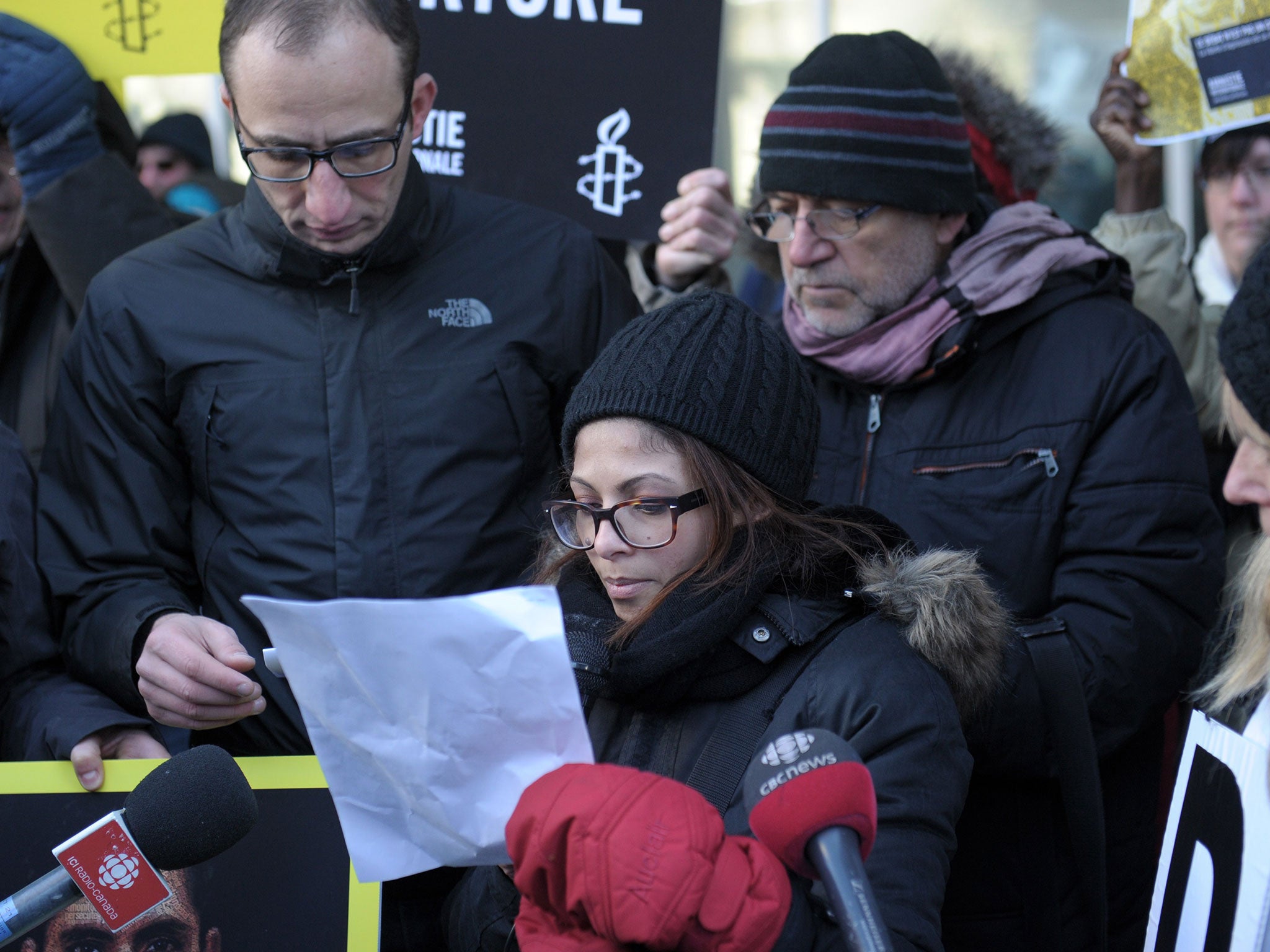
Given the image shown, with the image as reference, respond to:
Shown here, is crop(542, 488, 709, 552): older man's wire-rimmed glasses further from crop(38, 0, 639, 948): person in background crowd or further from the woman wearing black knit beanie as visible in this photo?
crop(38, 0, 639, 948): person in background crowd

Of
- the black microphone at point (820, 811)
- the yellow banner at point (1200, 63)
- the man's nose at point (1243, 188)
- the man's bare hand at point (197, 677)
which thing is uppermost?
the yellow banner at point (1200, 63)

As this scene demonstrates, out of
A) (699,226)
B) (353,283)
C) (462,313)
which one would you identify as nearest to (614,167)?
(699,226)

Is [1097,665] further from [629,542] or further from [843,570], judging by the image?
[629,542]

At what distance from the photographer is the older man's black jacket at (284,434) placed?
2.55 m

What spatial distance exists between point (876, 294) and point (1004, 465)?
49 centimetres

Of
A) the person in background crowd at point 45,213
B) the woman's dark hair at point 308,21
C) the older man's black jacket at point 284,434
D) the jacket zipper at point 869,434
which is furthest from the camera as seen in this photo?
the person in background crowd at point 45,213

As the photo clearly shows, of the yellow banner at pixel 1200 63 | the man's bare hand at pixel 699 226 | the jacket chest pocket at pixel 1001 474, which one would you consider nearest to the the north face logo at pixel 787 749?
the jacket chest pocket at pixel 1001 474

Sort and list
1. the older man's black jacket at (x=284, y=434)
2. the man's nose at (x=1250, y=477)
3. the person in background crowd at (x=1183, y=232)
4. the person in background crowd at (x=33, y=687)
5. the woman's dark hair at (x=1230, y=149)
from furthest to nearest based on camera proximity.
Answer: the woman's dark hair at (x=1230, y=149) → the person in background crowd at (x=1183, y=232) → the older man's black jacket at (x=284, y=434) → the person in background crowd at (x=33, y=687) → the man's nose at (x=1250, y=477)

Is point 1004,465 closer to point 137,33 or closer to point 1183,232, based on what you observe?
point 1183,232

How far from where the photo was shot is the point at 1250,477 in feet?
6.24

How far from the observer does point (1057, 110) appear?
4.92 meters

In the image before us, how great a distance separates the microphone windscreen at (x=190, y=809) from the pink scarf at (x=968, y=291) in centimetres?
167

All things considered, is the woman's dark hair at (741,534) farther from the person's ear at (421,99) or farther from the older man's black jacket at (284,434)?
the person's ear at (421,99)

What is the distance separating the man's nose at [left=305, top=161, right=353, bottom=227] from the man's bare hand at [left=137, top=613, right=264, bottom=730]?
2.63 ft
